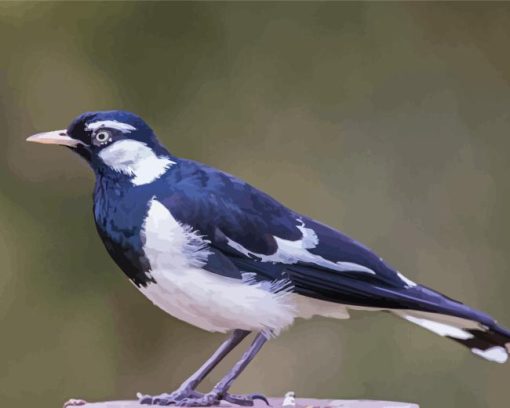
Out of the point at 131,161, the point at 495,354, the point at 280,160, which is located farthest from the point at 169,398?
the point at 280,160

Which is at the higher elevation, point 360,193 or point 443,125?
point 443,125

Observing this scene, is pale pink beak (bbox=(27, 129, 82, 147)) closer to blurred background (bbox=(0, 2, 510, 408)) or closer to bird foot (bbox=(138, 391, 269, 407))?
bird foot (bbox=(138, 391, 269, 407))

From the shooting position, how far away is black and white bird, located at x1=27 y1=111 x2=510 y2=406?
51.9 inches

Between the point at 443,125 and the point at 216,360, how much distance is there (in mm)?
1029

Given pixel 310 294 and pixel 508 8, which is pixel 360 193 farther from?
pixel 310 294

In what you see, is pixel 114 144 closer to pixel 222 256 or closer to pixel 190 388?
pixel 222 256

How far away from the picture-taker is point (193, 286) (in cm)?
131

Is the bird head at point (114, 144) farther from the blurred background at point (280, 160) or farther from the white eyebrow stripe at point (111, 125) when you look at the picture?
the blurred background at point (280, 160)

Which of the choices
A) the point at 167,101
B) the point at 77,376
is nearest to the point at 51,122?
the point at 167,101

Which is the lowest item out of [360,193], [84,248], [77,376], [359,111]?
[77,376]

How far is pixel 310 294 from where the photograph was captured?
1.35m

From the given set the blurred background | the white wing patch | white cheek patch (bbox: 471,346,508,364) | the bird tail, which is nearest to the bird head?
the white wing patch

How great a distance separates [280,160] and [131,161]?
34.0 inches

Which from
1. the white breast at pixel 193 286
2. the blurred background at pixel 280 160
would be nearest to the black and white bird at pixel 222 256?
the white breast at pixel 193 286
